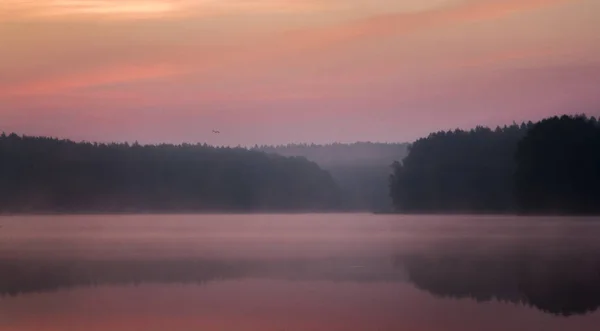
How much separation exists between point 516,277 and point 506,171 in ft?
152

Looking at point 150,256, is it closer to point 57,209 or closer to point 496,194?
point 496,194

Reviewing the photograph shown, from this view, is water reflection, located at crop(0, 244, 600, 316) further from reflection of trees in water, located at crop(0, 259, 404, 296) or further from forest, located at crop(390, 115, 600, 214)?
forest, located at crop(390, 115, 600, 214)

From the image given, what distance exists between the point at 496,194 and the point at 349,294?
49.8 m

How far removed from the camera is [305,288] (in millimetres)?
16016

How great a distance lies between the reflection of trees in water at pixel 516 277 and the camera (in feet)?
46.9

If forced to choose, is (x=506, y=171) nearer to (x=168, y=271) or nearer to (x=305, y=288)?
(x=168, y=271)

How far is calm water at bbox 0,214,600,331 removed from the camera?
1230cm

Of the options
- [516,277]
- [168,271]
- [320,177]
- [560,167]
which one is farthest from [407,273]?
[320,177]

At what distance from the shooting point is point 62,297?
49.7 feet

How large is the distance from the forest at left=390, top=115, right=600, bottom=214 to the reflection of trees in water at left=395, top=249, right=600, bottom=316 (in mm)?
29633

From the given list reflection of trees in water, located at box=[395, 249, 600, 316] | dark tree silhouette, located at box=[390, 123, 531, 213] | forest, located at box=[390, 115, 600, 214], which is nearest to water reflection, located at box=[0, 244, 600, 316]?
reflection of trees in water, located at box=[395, 249, 600, 316]

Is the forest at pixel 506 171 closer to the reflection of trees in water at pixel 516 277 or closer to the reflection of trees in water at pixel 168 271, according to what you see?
the reflection of trees in water at pixel 516 277

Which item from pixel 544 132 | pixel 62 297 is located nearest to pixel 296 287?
pixel 62 297

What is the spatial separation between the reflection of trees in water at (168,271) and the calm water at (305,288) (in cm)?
2
